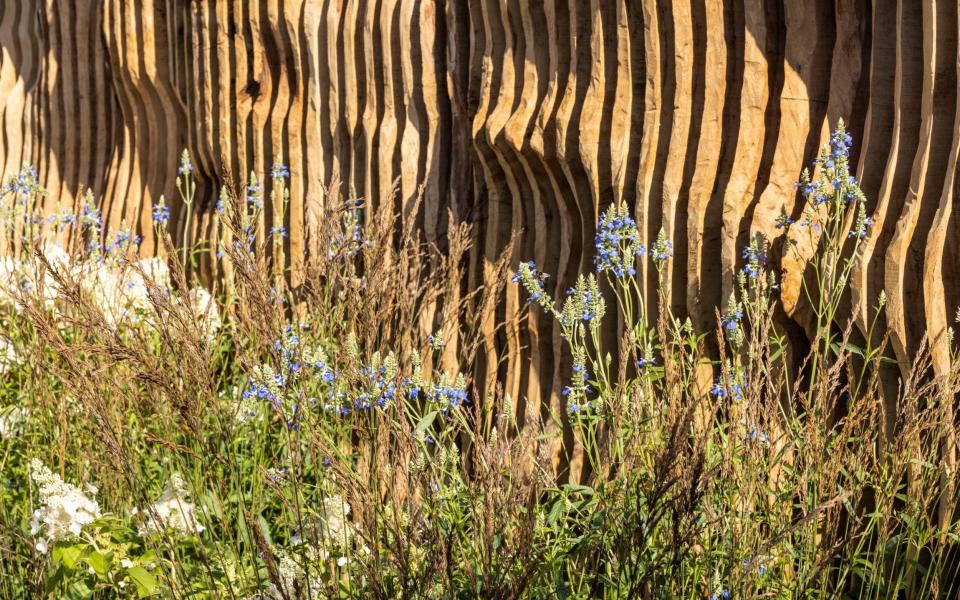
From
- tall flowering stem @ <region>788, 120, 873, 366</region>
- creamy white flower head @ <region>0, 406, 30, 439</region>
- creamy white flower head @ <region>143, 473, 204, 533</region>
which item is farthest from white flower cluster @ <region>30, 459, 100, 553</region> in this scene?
tall flowering stem @ <region>788, 120, 873, 366</region>

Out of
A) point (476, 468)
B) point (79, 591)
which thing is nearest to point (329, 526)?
point (476, 468)

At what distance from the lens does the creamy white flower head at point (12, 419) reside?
10.1 feet

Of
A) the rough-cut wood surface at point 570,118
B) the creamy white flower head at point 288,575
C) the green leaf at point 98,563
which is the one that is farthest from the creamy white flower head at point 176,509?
the rough-cut wood surface at point 570,118

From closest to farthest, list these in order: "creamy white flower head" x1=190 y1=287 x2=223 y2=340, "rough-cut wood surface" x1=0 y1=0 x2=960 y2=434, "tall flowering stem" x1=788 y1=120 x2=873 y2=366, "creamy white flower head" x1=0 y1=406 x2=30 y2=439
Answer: "creamy white flower head" x1=190 y1=287 x2=223 y2=340
"tall flowering stem" x1=788 y1=120 x2=873 y2=366
"rough-cut wood surface" x1=0 y1=0 x2=960 y2=434
"creamy white flower head" x1=0 y1=406 x2=30 y2=439

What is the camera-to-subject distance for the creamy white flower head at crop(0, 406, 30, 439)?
3.06 m

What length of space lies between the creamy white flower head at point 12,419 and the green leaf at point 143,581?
112 cm

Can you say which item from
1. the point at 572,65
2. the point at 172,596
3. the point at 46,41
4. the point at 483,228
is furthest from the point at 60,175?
the point at 172,596

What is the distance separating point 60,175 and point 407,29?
315cm

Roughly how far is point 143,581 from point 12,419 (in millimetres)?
1281

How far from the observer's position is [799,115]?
283 cm

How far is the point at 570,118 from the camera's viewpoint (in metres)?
3.30

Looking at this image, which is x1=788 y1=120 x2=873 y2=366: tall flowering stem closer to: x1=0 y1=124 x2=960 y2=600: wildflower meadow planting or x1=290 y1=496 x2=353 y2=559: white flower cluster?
x1=0 y1=124 x2=960 y2=600: wildflower meadow planting

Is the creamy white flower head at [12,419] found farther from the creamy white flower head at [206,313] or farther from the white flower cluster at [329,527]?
the white flower cluster at [329,527]

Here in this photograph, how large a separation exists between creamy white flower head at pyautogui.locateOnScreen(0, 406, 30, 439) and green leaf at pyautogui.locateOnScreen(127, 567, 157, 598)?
3.67 feet
